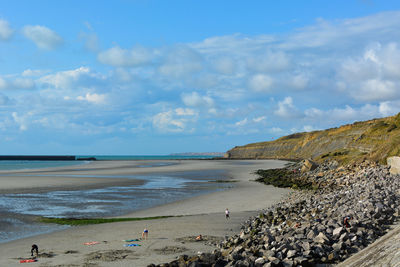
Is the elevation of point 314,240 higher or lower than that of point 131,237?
higher

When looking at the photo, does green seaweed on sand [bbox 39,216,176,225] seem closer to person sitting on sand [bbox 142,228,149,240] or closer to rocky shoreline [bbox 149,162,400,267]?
person sitting on sand [bbox 142,228,149,240]

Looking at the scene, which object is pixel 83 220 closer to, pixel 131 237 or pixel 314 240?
pixel 131 237

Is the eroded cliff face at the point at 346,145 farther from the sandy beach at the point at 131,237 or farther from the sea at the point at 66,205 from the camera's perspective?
the sandy beach at the point at 131,237

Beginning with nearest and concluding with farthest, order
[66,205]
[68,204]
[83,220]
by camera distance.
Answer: [83,220] → [66,205] → [68,204]

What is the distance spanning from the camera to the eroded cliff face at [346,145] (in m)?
42.5

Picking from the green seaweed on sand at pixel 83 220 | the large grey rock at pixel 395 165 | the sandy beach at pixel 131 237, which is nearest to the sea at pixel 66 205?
the green seaweed on sand at pixel 83 220

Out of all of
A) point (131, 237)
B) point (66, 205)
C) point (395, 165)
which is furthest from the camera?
point (395, 165)

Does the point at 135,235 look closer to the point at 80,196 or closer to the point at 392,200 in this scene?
the point at 392,200

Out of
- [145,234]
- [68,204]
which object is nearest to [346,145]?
[68,204]

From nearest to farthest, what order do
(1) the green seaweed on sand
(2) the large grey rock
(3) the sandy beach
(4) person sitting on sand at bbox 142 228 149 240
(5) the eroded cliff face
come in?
(3) the sandy beach < (4) person sitting on sand at bbox 142 228 149 240 < (1) the green seaweed on sand < (2) the large grey rock < (5) the eroded cliff face

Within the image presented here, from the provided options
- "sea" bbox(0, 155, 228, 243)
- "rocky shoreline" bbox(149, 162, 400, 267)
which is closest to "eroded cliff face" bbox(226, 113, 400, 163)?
"sea" bbox(0, 155, 228, 243)

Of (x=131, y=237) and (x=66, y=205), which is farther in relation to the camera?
(x=66, y=205)

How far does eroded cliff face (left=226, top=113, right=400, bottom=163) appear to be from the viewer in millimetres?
42522

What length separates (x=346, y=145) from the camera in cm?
8288
